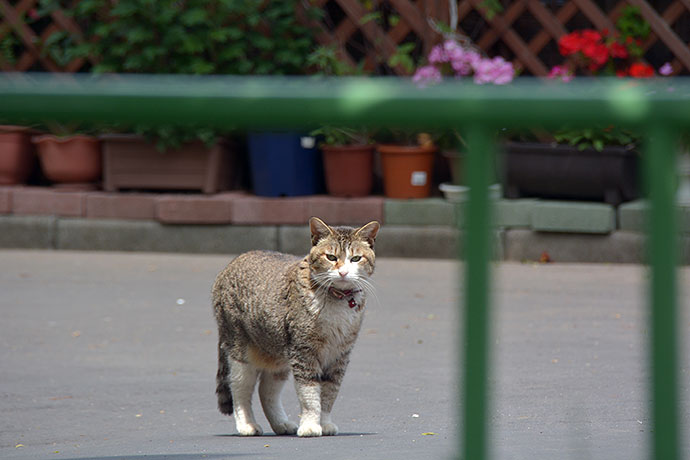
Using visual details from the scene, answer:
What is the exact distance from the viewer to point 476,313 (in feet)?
4.35

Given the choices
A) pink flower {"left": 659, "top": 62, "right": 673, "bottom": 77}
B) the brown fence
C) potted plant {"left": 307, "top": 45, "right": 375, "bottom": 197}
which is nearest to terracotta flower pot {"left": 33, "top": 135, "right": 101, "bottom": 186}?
the brown fence

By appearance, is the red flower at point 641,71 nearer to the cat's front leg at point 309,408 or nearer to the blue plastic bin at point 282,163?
the blue plastic bin at point 282,163

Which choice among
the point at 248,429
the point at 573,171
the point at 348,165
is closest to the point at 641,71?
the point at 573,171

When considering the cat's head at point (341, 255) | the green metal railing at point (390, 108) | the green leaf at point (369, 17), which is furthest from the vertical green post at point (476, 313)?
the green leaf at point (369, 17)

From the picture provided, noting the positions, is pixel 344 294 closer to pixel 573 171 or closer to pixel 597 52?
pixel 573 171

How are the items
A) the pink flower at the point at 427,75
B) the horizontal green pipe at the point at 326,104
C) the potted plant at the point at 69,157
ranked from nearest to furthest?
the horizontal green pipe at the point at 326,104, the pink flower at the point at 427,75, the potted plant at the point at 69,157

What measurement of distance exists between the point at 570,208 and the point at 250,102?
6.11 meters

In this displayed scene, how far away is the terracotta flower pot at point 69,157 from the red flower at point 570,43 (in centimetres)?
345

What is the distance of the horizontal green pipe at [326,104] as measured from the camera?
1.21 metres

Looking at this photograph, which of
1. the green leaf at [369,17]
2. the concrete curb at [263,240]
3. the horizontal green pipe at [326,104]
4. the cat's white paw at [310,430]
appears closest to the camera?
the horizontal green pipe at [326,104]

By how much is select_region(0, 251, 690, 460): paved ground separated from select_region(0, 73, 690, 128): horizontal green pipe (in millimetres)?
1167

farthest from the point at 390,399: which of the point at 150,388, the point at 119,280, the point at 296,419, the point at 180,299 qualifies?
the point at 119,280

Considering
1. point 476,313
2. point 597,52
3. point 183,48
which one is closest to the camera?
point 476,313

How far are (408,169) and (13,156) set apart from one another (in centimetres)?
295
